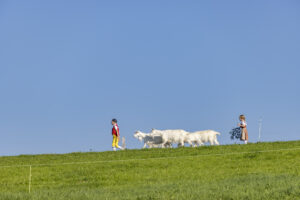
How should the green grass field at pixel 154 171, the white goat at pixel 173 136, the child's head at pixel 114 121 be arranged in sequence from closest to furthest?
1. the green grass field at pixel 154 171
2. the child's head at pixel 114 121
3. the white goat at pixel 173 136

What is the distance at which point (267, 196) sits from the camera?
42.7ft

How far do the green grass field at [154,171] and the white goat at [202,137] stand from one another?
13.7 feet

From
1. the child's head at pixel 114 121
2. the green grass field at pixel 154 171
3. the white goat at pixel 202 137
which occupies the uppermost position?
the child's head at pixel 114 121

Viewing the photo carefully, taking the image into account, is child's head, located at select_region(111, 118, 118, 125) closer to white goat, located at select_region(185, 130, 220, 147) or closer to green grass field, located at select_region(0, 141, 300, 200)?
green grass field, located at select_region(0, 141, 300, 200)

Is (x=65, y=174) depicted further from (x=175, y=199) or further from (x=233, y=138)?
(x=233, y=138)

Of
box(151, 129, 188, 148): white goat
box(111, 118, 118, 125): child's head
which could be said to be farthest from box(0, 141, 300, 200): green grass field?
box(151, 129, 188, 148): white goat

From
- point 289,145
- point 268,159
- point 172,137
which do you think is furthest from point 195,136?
point 268,159

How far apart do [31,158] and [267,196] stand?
16.7m

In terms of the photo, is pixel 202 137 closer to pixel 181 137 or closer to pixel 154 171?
pixel 181 137

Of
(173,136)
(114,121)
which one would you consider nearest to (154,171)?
(114,121)

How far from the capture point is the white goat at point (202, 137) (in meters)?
30.4

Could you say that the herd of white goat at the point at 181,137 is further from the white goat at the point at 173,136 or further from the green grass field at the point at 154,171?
the green grass field at the point at 154,171

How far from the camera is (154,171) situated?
69.3 ft

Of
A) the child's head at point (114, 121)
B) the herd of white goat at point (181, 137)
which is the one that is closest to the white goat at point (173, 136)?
the herd of white goat at point (181, 137)
